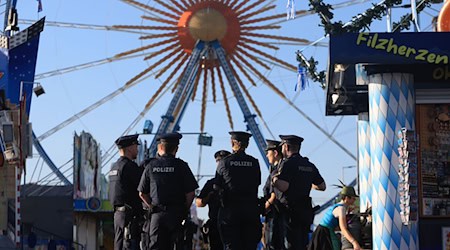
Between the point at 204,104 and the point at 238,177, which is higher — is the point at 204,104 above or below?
above

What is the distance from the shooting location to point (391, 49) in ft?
38.7

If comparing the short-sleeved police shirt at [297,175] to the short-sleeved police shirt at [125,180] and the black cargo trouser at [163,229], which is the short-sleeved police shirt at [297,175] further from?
the short-sleeved police shirt at [125,180]

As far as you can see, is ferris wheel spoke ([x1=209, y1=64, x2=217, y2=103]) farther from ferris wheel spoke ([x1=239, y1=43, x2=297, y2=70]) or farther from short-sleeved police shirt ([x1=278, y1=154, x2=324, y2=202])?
short-sleeved police shirt ([x1=278, y1=154, x2=324, y2=202])

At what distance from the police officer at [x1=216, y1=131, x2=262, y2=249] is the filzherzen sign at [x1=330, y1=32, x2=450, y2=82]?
2.26m

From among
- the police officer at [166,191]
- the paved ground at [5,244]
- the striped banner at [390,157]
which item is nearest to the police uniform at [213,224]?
the police officer at [166,191]

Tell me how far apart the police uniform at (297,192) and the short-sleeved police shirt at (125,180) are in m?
1.73

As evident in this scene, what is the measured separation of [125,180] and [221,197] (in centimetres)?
120

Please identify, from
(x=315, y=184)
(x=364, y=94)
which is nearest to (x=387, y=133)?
(x=315, y=184)

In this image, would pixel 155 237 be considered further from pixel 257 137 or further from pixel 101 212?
pixel 257 137

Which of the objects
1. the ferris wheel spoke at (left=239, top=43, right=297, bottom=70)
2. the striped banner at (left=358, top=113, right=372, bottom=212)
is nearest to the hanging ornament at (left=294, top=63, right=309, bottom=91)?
the striped banner at (left=358, top=113, right=372, bottom=212)

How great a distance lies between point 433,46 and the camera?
1183 cm

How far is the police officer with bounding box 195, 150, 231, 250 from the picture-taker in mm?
10586

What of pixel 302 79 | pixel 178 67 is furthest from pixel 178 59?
pixel 302 79

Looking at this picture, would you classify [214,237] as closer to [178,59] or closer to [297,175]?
[297,175]
